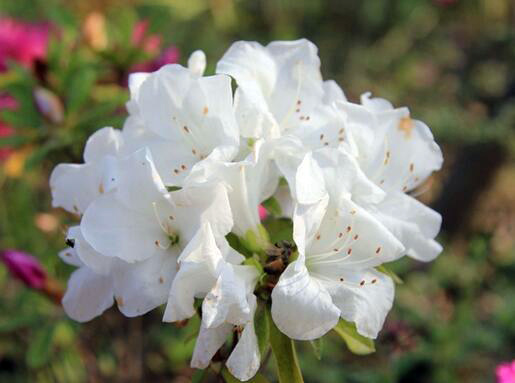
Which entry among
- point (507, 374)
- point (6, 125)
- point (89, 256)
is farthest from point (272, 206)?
point (6, 125)

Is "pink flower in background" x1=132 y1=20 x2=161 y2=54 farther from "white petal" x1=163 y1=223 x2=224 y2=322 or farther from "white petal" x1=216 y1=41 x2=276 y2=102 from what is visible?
"white petal" x1=163 y1=223 x2=224 y2=322

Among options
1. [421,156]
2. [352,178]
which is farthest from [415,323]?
[352,178]

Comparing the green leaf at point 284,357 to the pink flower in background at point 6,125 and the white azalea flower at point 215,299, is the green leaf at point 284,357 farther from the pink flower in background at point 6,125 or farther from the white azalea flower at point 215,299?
the pink flower in background at point 6,125

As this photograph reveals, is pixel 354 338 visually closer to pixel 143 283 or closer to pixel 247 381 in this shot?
pixel 247 381

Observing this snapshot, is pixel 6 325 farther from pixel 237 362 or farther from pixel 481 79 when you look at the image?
pixel 481 79

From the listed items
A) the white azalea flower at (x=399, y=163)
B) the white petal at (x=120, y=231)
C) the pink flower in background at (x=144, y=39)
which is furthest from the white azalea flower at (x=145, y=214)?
the pink flower in background at (x=144, y=39)
